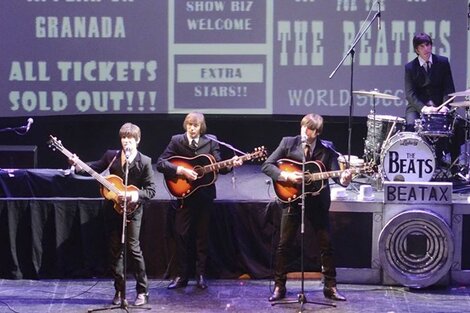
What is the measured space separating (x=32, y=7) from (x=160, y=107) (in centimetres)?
224

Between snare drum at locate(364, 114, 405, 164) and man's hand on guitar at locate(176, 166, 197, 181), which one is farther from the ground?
snare drum at locate(364, 114, 405, 164)

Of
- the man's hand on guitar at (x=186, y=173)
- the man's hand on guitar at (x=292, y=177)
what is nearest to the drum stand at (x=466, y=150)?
the man's hand on guitar at (x=292, y=177)

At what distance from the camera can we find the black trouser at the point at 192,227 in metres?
11.7

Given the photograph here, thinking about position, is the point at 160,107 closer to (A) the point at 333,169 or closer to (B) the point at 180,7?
(B) the point at 180,7

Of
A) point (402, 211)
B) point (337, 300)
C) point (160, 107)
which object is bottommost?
point (337, 300)

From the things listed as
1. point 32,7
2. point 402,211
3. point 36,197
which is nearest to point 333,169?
point 402,211

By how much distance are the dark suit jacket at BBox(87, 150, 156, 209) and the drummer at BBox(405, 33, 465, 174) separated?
421 centimetres

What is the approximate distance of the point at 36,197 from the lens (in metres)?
12.8

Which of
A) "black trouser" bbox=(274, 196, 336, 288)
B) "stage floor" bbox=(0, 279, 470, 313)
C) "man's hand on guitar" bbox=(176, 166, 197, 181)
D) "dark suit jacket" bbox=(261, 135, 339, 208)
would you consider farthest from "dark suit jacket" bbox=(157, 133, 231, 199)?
"stage floor" bbox=(0, 279, 470, 313)

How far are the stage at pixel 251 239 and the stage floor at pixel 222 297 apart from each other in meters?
0.15

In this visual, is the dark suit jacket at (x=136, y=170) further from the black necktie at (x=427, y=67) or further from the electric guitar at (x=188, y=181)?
the black necktie at (x=427, y=67)

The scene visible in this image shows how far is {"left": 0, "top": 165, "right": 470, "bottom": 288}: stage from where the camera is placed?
38.6ft

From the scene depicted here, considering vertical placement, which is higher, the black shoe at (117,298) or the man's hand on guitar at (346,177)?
the man's hand on guitar at (346,177)

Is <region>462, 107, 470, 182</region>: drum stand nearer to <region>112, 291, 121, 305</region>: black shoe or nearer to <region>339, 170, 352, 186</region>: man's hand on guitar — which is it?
<region>339, 170, 352, 186</region>: man's hand on guitar
